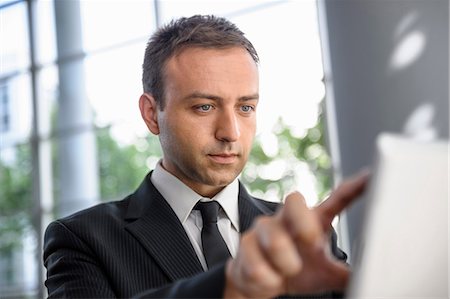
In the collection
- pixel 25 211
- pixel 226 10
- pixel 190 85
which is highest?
pixel 226 10

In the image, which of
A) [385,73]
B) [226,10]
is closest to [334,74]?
[385,73]

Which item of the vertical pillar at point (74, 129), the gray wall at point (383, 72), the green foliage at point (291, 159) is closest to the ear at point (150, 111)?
the gray wall at point (383, 72)

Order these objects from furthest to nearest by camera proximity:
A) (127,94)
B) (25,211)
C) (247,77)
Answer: (25,211) < (127,94) < (247,77)

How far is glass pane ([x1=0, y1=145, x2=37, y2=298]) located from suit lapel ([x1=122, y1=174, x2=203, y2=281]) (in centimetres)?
584

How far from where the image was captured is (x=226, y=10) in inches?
243

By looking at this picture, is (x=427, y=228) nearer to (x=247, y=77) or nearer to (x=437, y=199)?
(x=437, y=199)

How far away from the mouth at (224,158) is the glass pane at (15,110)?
596cm

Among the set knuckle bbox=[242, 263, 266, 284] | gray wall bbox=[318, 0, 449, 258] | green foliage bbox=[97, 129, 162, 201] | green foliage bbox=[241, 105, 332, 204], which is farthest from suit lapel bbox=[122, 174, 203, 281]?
green foliage bbox=[97, 129, 162, 201]

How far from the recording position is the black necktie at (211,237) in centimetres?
176

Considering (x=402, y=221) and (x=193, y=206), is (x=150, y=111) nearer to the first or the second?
(x=193, y=206)

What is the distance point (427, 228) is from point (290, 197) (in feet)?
0.51

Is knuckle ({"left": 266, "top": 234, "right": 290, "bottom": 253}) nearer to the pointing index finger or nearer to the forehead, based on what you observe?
the pointing index finger

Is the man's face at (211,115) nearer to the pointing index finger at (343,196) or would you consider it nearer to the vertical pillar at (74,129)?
the pointing index finger at (343,196)

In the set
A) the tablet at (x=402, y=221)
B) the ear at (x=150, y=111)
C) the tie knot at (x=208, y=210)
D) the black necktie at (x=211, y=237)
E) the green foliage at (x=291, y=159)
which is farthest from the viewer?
the green foliage at (x=291, y=159)
